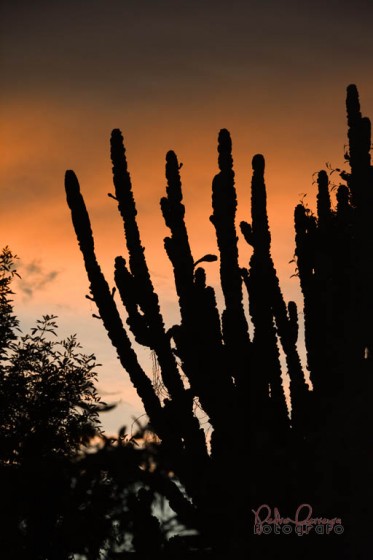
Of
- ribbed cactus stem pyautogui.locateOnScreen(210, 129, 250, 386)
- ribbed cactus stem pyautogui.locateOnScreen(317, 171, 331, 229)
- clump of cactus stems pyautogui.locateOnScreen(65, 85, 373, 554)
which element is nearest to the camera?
clump of cactus stems pyautogui.locateOnScreen(65, 85, 373, 554)

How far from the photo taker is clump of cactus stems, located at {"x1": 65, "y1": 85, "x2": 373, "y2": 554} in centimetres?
1041

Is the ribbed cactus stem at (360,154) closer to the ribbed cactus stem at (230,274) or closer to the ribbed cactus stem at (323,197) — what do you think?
the ribbed cactus stem at (323,197)

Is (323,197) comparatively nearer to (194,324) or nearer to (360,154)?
(360,154)

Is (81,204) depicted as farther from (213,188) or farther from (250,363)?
(250,363)

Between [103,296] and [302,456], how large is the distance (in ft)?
13.0

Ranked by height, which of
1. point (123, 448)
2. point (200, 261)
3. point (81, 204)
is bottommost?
point (123, 448)

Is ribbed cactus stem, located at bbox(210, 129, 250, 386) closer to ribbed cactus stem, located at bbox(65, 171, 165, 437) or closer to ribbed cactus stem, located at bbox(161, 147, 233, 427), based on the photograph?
ribbed cactus stem, located at bbox(161, 147, 233, 427)

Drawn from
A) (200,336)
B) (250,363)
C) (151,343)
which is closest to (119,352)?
(151,343)

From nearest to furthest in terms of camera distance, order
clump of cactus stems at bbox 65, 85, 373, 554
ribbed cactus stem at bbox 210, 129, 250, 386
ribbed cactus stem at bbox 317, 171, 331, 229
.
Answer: clump of cactus stems at bbox 65, 85, 373, 554, ribbed cactus stem at bbox 210, 129, 250, 386, ribbed cactus stem at bbox 317, 171, 331, 229

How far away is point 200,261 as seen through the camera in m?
11.0

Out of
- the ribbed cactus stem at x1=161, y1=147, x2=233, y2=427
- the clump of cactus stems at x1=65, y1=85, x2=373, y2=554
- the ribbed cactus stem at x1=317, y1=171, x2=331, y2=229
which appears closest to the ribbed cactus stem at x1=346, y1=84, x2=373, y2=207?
the clump of cactus stems at x1=65, y1=85, x2=373, y2=554

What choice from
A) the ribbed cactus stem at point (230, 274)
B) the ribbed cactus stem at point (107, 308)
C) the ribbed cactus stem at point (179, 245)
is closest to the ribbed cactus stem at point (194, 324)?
the ribbed cactus stem at point (179, 245)

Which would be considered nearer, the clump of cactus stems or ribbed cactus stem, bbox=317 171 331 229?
the clump of cactus stems

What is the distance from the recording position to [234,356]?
11.1 metres
